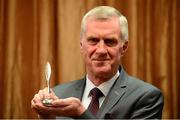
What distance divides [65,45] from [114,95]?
0.56 meters

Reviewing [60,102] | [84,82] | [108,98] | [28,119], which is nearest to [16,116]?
[28,119]

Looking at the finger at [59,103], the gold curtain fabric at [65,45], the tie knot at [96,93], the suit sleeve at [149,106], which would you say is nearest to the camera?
the finger at [59,103]

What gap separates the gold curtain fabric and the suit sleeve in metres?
0.50

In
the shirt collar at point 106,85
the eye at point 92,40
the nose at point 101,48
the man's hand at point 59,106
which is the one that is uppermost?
the eye at point 92,40

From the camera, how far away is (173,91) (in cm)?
220

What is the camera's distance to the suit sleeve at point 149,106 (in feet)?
5.45

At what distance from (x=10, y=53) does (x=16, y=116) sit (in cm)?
35

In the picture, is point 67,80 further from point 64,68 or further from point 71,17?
point 71,17

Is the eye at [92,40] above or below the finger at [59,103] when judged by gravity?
above

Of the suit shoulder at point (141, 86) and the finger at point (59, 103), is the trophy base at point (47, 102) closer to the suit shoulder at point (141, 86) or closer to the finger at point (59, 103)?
the finger at point (59, 103)

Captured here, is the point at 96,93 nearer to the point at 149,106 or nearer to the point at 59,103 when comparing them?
the point at 149,106

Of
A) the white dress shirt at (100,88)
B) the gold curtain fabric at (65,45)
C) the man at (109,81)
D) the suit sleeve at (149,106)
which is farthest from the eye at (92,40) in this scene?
the gold curtain fabric at (65,45)

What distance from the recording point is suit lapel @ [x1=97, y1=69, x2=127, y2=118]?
5.58 feet

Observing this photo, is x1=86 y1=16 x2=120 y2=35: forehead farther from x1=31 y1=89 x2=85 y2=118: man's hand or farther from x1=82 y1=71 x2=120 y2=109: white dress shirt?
x1=31 y1=89 x2=85 y2=118: man's hand
